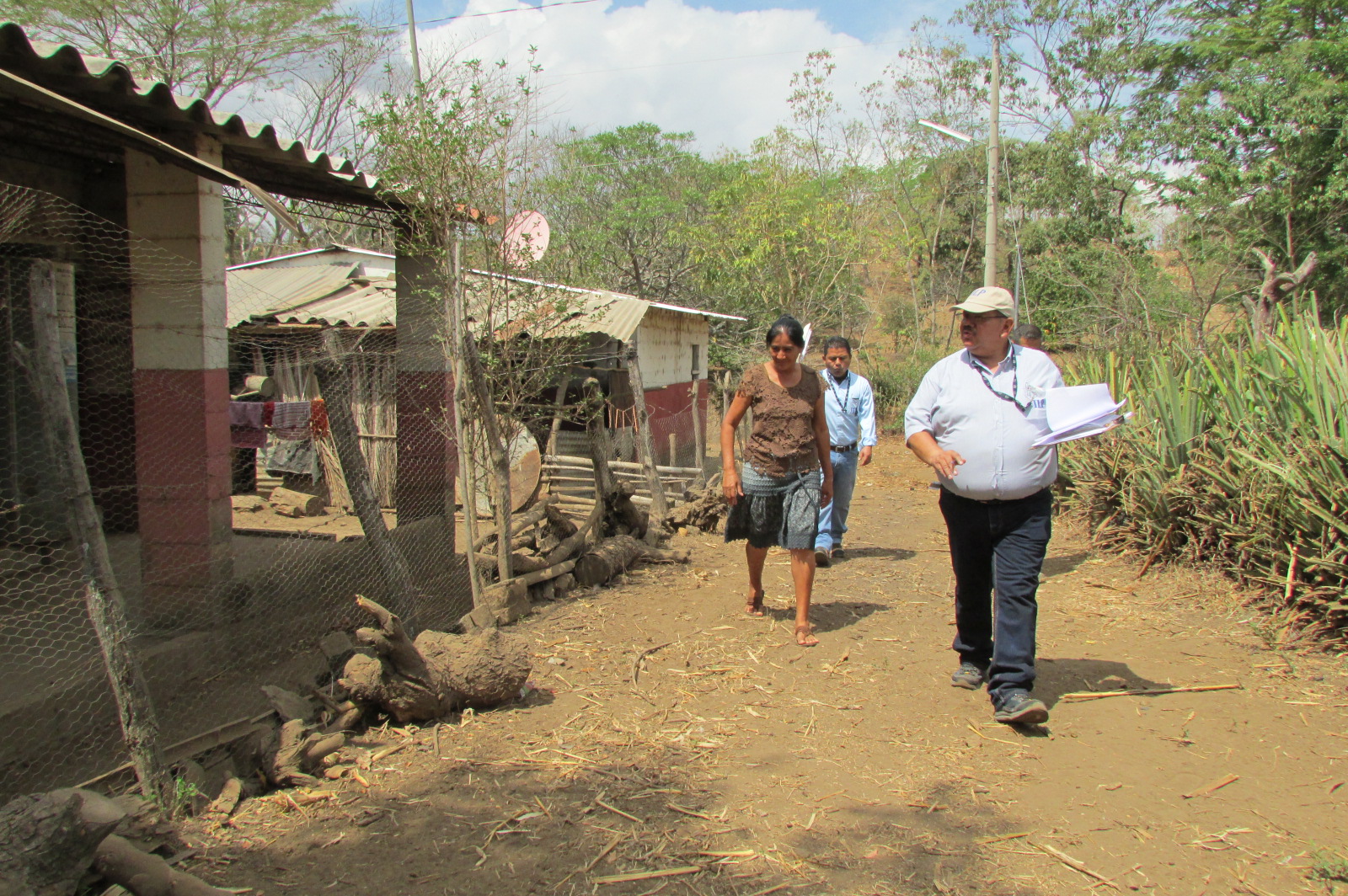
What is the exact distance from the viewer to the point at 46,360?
3268mm

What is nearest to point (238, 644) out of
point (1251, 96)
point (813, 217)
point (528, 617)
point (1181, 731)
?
point (528, 617)

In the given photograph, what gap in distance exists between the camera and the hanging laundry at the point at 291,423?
10930 millimetres

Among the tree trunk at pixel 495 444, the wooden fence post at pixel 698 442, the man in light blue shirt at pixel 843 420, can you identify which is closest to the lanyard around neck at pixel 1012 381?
the man in light blue shirt at pixel 843 420

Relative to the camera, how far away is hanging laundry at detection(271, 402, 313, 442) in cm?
1093

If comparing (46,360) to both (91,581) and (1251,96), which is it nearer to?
(91,581)

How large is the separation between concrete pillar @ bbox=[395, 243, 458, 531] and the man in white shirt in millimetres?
4045

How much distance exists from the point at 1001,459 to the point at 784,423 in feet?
4.45

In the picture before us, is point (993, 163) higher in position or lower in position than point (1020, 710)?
higher

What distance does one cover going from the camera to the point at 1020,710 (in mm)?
3752

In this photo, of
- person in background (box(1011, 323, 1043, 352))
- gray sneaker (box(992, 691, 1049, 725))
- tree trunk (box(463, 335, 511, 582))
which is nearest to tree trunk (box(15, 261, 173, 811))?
tree trunk (box(463, 335, 511, 582))

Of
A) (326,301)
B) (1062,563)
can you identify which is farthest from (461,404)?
(326,301)

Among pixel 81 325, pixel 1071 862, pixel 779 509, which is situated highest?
pixel 81 325

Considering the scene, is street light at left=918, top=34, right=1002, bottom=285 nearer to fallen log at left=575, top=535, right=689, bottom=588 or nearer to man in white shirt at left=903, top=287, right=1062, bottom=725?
fallen log at left=575, top=535, right=689, bottom=588

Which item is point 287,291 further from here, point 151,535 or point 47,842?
point 47,842
